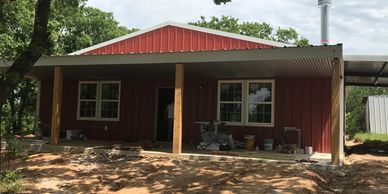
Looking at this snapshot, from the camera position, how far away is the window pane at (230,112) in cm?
1330

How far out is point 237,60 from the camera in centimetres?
973

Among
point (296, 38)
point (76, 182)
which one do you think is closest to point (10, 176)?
point (76, 182)

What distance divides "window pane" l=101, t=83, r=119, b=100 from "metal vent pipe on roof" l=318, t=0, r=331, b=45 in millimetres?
8237

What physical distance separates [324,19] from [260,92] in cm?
652

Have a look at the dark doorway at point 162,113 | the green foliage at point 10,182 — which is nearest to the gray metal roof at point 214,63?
the dark doorway at point 162,113

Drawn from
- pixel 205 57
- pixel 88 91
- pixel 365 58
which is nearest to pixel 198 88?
pixel 205 57

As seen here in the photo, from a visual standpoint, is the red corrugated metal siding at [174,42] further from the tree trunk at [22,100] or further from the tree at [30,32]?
the tree trunk at [22,100]

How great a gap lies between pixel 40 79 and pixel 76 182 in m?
8.60

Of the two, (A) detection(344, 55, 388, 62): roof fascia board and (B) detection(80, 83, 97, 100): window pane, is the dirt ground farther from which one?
(B) detection(80, 83, 97, 100): window pane

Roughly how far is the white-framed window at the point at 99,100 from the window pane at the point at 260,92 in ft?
15.9

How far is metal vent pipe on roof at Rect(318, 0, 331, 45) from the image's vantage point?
16706mm

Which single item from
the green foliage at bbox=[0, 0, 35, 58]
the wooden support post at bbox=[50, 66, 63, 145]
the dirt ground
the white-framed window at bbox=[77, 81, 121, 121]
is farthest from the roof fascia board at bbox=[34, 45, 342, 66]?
the green foliage at bbox=[0, 0, 35, 58]

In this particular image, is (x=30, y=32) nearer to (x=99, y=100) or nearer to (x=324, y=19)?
(x=99, y=100)

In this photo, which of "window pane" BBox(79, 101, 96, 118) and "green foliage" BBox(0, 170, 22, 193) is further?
"window pane" BBox(79, 101, 96, 118)
